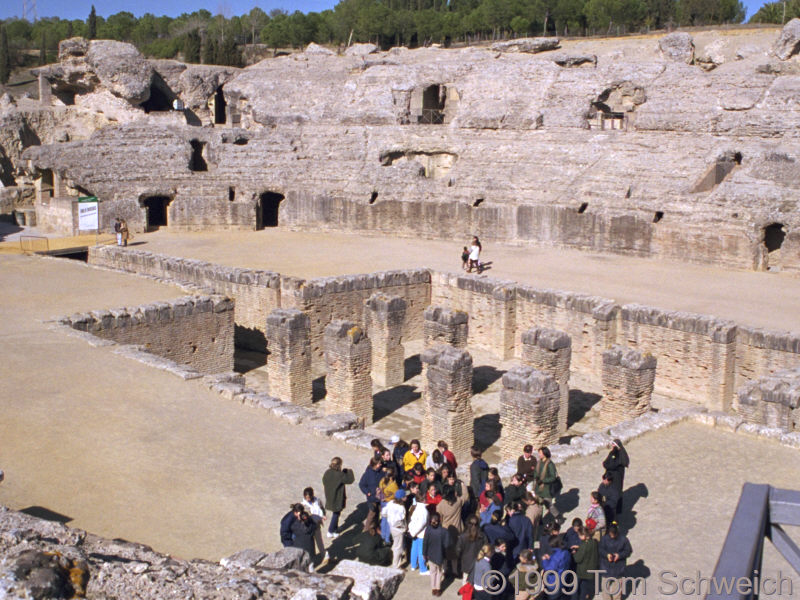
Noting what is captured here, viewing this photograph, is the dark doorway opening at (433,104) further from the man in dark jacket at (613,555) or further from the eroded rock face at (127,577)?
the eroded rock face at (127,577)

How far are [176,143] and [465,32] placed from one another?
2825cm

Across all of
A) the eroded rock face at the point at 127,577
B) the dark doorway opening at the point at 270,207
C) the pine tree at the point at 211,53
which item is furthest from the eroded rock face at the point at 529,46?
the eroded rock face at the point at 127,577

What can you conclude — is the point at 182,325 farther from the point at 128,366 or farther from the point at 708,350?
the point at 708,350

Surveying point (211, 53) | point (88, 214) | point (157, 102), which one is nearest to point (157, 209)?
point (88, 214)

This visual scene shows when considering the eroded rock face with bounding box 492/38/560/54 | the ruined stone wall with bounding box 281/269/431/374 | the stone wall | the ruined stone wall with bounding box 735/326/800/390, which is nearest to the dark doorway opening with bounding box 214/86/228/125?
the eroded rock face with bounding box 492/38/560/54

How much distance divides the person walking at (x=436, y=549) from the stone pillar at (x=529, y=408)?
Result: 4.05 metres

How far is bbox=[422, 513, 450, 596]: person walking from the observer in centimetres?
666

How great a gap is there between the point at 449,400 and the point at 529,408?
1271 millimetres

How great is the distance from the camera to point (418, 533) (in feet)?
23.3

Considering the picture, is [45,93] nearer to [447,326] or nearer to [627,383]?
[447,326]

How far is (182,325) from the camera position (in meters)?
14.4

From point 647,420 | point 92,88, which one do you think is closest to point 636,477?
point 647,420

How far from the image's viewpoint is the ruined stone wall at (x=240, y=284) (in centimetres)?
1688

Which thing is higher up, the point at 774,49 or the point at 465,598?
the point at 774,49
